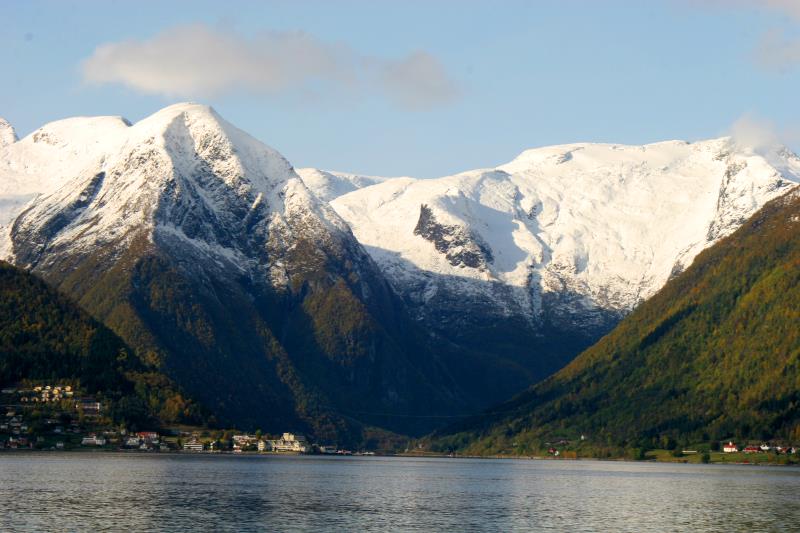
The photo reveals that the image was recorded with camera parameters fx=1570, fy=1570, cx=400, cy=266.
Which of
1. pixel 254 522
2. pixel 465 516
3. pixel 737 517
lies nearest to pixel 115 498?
pixel 254 522

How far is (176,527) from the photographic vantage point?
15850 centimetres

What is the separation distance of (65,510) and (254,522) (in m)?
20.9

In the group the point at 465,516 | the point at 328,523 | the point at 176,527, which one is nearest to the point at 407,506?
the point at 465,516

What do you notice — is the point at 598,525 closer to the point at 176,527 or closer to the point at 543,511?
the point at 543,511

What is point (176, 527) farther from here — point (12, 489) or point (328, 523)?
point (12, 489)

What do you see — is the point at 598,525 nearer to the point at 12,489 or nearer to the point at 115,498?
the point at 115,498

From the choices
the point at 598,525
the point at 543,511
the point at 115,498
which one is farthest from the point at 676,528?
the point at 115,498

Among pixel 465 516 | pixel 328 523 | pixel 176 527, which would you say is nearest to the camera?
pixel 176 527

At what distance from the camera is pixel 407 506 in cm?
19812

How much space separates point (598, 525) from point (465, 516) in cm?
1781

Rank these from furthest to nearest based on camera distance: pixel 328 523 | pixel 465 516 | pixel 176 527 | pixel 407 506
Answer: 1. pixel 407 506
2. pixel 465 516
3. pixel 328 523
4. pixel 176 527

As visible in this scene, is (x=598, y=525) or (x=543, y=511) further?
(x=543, y=511)

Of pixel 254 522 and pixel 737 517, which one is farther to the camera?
pixel 737 517

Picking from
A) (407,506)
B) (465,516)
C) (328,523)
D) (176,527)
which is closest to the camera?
(176,527)
